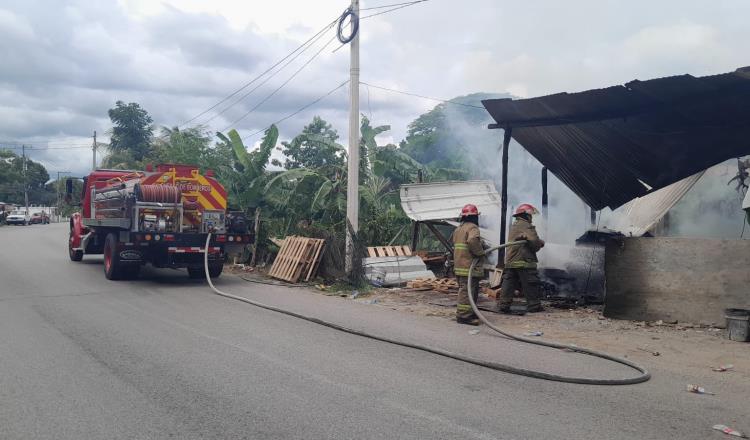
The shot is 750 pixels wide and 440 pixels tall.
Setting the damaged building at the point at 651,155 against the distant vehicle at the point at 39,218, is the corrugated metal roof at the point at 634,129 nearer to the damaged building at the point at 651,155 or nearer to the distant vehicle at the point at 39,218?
the damaged building at the point at 651,155

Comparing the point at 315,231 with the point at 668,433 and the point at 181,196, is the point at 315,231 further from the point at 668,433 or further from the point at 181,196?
the point at 668,433

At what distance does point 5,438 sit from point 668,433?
15.0 ft

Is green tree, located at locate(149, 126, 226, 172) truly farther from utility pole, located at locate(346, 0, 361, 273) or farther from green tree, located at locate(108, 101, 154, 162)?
green tree, located at locate(108, 101, 154, 162)

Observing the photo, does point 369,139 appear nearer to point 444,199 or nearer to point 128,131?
point 444,199

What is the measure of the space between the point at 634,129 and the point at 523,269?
289 centimetres

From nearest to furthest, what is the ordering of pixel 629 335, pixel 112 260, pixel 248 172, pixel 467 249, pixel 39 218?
pixel 629 335 < pixel 467 249 < pixel 112 260 < pixel 248 172 < pixel 39 218

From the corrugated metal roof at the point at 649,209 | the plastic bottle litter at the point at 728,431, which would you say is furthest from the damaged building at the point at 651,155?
the plastic bottle litter at the point at 728,431

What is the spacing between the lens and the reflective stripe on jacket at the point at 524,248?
365 inches

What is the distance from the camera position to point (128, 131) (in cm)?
5134

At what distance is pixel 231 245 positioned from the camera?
12.6 m

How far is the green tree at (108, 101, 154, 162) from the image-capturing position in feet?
167

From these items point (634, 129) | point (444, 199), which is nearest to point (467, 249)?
point (634, 129)

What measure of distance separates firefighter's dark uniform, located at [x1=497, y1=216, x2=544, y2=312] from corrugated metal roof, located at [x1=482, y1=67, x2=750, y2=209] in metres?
1.88

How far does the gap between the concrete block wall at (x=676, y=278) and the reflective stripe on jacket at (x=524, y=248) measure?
3.57 feet
